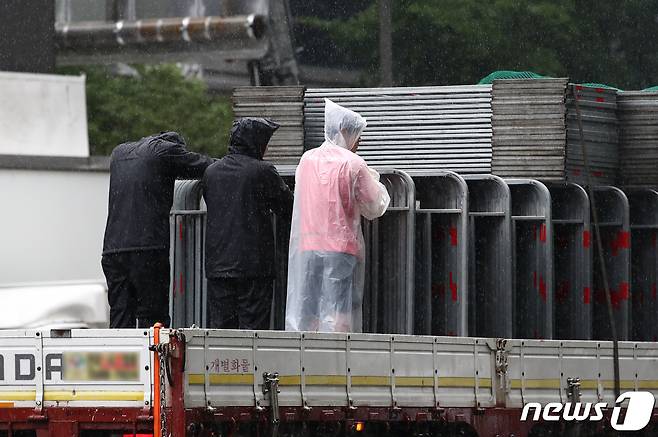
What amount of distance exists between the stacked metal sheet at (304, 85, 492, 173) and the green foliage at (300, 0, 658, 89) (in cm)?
1718

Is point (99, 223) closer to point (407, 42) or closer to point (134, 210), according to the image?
point (134, 210)

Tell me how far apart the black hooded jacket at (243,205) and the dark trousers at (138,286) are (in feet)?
0.97

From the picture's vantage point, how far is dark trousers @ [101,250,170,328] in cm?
969

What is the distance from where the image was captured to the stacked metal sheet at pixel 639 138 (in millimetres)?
12133

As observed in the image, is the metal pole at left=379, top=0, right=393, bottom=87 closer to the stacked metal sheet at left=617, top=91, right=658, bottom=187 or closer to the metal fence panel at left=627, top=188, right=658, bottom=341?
the stacked metal sheet at left=617, top=91, right=658, bottom=187

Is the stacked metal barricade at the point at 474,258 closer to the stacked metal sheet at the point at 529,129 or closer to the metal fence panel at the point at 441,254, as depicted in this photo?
the metal fence panel at the point at 441,254

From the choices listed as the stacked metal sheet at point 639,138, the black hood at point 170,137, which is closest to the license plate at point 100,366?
the black hood at point 170,137

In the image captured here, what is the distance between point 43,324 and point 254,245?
7159mm

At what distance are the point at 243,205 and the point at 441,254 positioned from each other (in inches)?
70.5

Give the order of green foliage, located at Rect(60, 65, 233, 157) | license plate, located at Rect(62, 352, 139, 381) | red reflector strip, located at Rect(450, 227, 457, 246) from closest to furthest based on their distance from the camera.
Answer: license plate, located at Rect(62, 352, 139, 381) → red reflector strip, located at Rect(450, 227, 457, 246) → green foliage, located at Rect(60, 65, 233, 157)

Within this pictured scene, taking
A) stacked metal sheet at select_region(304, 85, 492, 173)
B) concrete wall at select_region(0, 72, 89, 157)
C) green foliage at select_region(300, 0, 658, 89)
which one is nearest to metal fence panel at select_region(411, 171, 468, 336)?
stacked metal sheet at select_region(304, 85, 492, 173)

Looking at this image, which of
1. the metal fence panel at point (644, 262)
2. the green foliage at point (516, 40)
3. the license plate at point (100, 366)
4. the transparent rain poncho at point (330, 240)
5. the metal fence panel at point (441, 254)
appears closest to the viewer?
the license plate at point (100, 366)

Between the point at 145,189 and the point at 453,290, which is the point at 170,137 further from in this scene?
the point at 453,290

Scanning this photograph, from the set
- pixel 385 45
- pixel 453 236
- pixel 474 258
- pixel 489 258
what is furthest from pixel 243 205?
pixel 385 45
